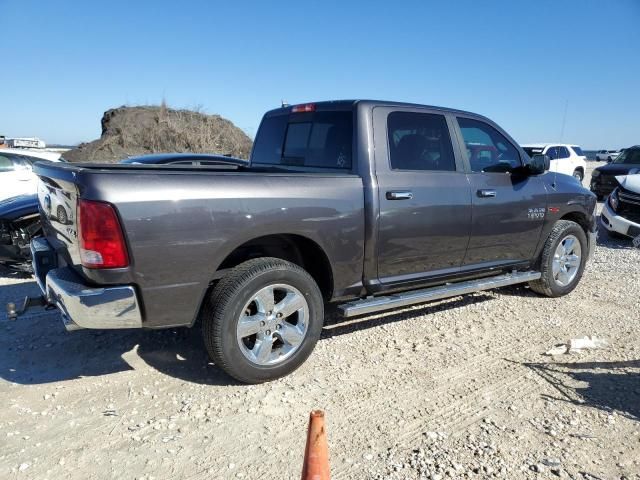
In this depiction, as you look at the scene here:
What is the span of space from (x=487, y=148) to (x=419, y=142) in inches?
36.6

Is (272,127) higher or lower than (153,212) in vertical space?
higher

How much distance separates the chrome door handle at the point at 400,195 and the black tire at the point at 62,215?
2.19m

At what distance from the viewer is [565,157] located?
1777cm

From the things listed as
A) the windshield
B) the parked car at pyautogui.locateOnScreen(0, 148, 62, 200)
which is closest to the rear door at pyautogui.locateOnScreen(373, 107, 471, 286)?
the parked car at pyautogui.locateOnScreen(0, 148, 62, 200)

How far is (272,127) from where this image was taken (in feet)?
15.5

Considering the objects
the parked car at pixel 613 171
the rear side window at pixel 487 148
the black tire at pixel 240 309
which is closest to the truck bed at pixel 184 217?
the black tire at pixel 240 309

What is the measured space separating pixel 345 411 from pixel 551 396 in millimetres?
1375

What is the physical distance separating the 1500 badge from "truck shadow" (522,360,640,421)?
1.56 m

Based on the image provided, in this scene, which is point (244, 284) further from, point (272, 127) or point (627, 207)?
point (627, 207)

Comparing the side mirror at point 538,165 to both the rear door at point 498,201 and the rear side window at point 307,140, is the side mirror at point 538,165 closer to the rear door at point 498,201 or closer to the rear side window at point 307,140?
the rear door at point 498,201

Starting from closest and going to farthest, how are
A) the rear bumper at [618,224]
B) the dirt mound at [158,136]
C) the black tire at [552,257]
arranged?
the black tire at [552,257]
the rear bumper at [618,224]
the dirt mound at [158,136]

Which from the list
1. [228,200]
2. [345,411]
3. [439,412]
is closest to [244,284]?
[228,200]

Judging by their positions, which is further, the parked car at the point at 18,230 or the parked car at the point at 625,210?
the parked car at the point at 625,210

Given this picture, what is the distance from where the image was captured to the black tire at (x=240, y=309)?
3.10 meters
